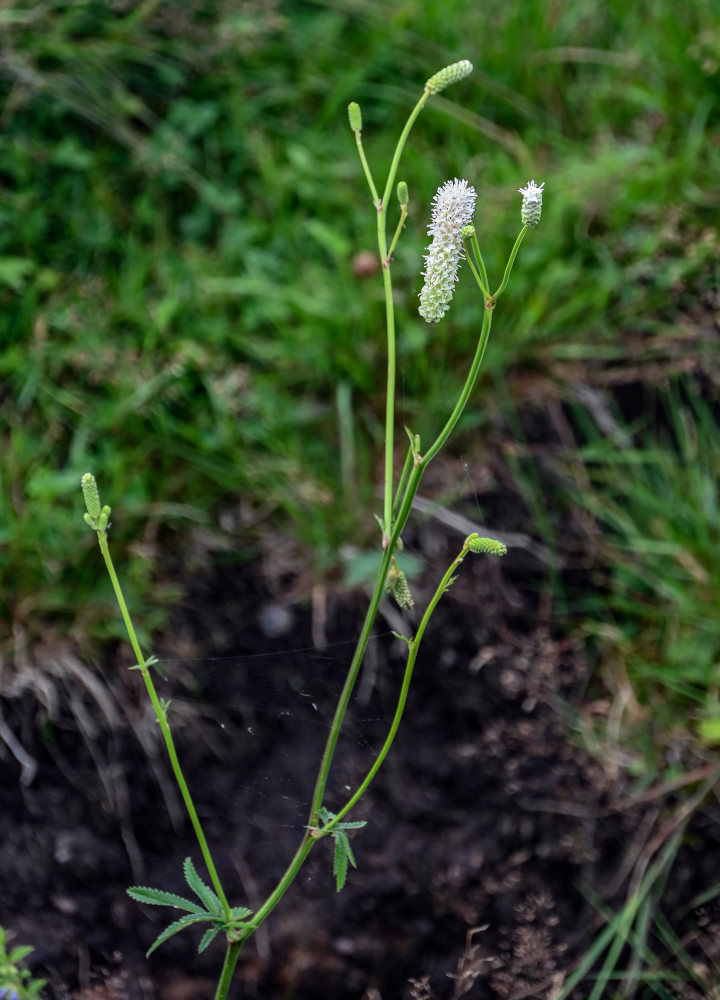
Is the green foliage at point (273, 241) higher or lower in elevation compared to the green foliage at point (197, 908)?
higher

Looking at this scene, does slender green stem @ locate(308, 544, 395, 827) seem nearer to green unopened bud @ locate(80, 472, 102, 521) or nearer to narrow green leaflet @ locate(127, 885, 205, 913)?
narrow green leaflet @ locate(127, 885, 205, 913)

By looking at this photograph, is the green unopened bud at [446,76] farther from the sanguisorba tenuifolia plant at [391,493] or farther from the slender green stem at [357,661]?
the slender green stem at [357,661]

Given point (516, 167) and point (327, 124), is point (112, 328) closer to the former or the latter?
point (327, 124)

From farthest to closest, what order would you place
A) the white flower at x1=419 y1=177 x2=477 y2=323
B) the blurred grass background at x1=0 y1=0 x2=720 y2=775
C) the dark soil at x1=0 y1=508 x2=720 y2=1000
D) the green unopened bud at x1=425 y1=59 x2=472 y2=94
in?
the blurred grass background at x1=0 y1=0 x2=720 y2=775 < the dark soil at x1=0 y1=508 x2=720 y2=1000 < the green unopened bud at x1=425 y1=59 x2=472 y2=94 < the white flower at x1=419 y1=177 x2=477 y2=323

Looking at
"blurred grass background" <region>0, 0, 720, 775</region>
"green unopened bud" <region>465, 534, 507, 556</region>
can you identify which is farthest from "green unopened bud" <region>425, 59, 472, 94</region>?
"blurred grass background" <region>0, 0, 720, 775</region>

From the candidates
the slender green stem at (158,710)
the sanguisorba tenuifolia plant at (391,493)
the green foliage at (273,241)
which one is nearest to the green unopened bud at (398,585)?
the sanguisorba tenuifolia plant at (391,493)

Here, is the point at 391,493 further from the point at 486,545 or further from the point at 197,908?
the point at 197,908
